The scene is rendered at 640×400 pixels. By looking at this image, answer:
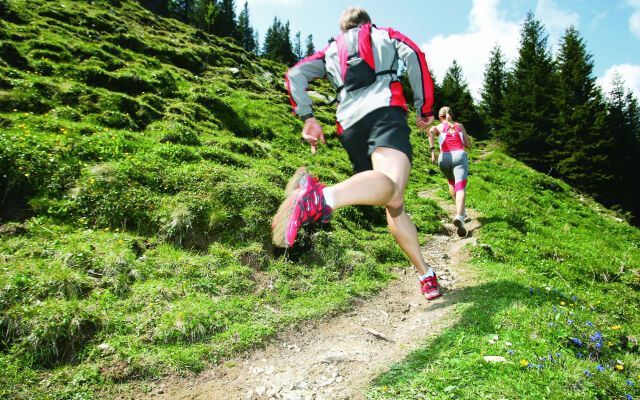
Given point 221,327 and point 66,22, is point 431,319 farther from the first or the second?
point 66,22

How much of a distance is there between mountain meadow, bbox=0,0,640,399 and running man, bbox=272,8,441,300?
1.08 metres

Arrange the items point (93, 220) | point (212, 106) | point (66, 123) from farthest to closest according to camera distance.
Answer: point (212, 106) < point (66, 123) < point (93, 220)

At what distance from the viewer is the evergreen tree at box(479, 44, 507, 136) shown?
3944cm

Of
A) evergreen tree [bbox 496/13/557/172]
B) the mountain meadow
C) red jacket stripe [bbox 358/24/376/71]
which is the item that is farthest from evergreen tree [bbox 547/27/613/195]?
red jacket stripe [bbox 358/24/376/71]

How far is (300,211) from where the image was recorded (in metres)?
2.25

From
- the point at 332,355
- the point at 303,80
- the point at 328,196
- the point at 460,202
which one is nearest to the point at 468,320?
the point at 332,355

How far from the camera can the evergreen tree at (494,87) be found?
39438mm

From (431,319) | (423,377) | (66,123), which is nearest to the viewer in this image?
(423,377)

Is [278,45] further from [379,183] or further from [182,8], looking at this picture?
[379,183]

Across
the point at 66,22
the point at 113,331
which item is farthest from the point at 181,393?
the point at 66,22

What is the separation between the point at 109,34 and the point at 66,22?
5.91ft

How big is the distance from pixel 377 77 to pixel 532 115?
110ft

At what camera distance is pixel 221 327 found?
274cm

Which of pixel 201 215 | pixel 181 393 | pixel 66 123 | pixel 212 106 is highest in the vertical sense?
pixel 212 106
